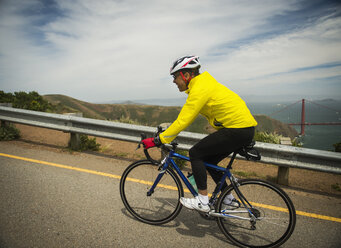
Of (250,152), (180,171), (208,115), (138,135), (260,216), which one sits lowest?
(260,216)

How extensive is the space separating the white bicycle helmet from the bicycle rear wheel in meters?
1.54

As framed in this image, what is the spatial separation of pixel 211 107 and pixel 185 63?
62 centimetres

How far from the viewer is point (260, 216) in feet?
9.09

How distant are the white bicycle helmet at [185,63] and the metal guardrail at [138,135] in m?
2.29

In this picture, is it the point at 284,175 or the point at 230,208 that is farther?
the point at 284,175

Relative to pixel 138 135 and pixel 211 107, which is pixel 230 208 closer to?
pixel 211 107

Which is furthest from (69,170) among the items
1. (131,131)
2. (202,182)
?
(202,182)

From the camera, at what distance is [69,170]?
4695 mm

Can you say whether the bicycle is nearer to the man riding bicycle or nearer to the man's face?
the man riding bicycle

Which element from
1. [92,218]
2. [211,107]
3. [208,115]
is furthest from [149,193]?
[211,107]

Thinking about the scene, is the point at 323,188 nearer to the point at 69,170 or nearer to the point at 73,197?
the point at 73,197

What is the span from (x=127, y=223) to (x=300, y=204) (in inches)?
115

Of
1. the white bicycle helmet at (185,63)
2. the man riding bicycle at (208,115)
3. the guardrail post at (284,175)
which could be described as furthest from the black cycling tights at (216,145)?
the guardrail post at (284,175)

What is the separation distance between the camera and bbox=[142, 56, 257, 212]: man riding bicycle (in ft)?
8.18
